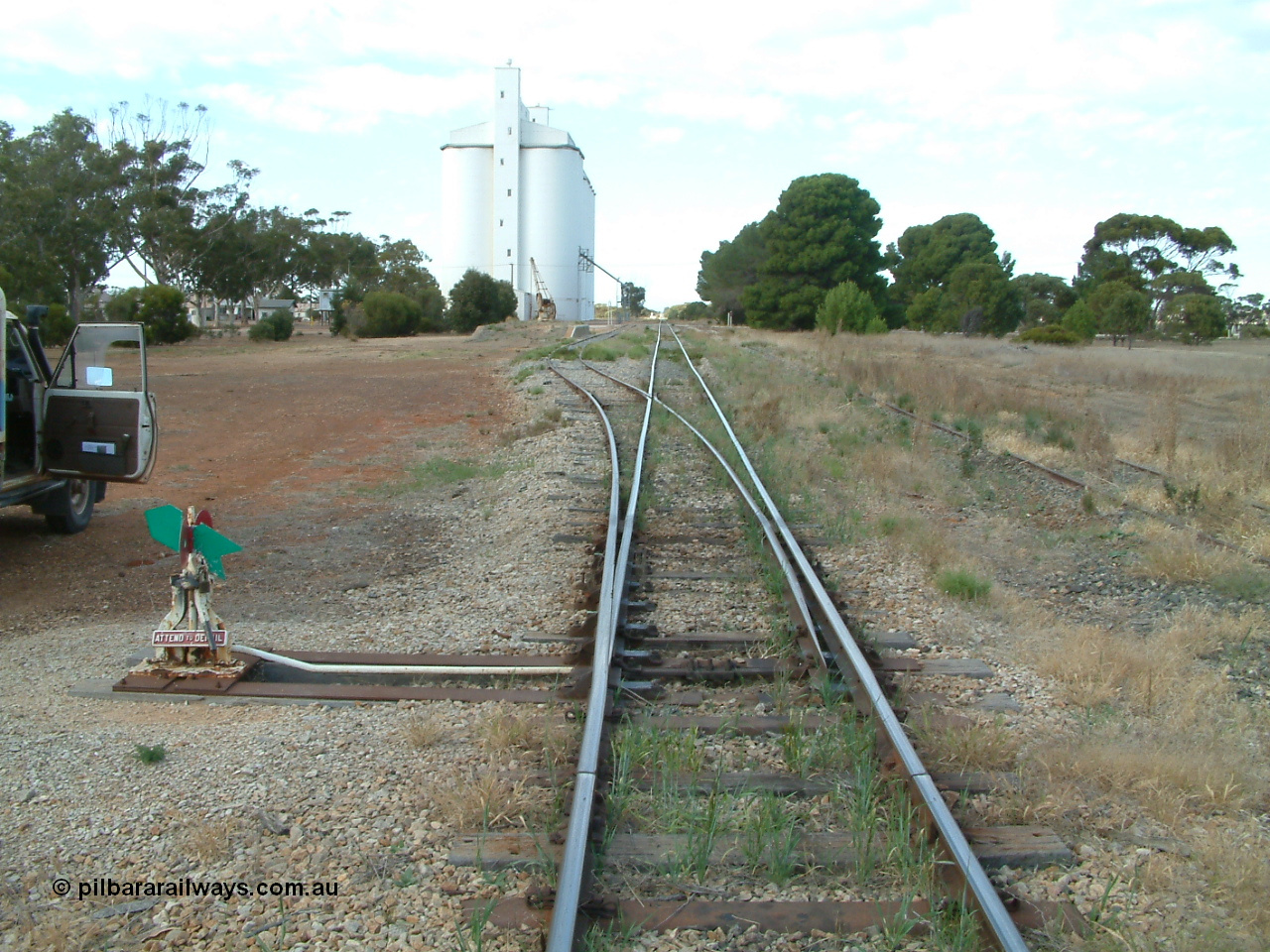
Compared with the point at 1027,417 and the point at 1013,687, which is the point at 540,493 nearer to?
the point at 1013,687

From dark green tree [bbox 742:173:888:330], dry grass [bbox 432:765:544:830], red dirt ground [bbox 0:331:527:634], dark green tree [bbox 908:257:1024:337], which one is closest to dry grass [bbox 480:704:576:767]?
dry grass [bbox 432:765:544:830]

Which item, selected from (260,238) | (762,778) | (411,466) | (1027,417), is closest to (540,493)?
(411,466)

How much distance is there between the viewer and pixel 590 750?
13.1ft

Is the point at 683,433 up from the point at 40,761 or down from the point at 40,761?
up

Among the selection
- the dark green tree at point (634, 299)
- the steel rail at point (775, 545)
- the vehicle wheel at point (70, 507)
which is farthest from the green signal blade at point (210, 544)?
the dark green tree at point (634, 299)

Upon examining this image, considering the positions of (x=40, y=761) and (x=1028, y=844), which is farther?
(x=40, y=761)

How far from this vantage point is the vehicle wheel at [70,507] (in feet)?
27.6

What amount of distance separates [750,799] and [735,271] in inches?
3332

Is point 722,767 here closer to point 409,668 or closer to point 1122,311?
point 409,668

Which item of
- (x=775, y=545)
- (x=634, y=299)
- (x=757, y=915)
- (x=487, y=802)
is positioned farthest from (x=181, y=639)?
(x=634, y=299)

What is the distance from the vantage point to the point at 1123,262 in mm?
77062

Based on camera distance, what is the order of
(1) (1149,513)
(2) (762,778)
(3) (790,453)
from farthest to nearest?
(3) (790,453) → (1) (1149,513) → (2) (762,778)

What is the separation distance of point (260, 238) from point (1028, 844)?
6026 cm

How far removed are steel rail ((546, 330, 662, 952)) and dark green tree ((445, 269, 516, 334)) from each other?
55068mm
